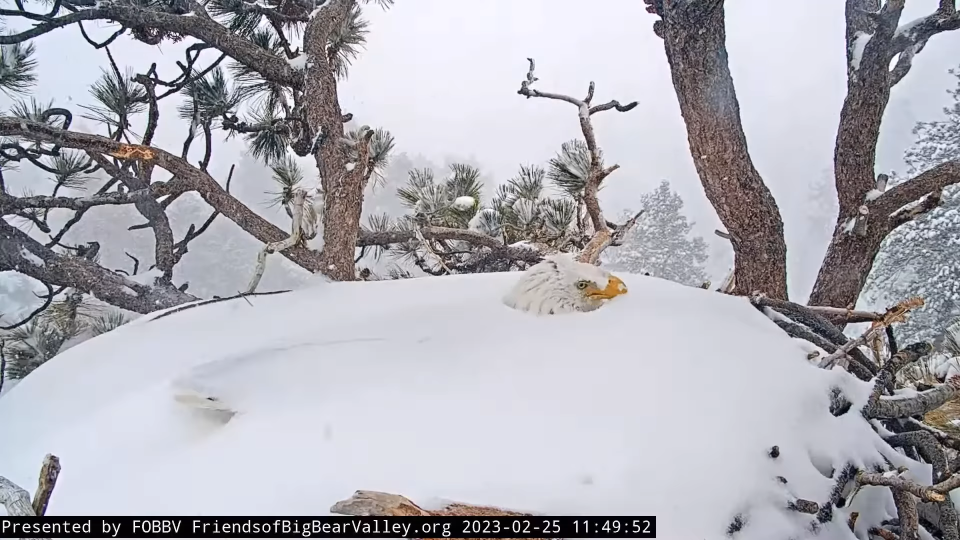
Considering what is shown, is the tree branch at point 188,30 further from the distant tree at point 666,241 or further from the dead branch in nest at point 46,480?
the distant tree at point 666,241

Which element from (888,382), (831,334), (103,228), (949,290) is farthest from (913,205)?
(103,228)

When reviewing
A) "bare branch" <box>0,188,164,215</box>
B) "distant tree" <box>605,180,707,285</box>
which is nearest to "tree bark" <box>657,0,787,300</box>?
"bare branch" <box>0,188,164,215</box>

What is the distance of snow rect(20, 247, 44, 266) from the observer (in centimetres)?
136

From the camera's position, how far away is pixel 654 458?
413 mm

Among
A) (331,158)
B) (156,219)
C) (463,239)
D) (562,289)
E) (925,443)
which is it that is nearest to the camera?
(925,443)

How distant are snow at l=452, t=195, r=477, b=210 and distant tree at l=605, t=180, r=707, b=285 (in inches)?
125

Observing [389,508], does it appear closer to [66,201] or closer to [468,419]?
[468,419]

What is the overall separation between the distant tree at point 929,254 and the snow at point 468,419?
12.5ft

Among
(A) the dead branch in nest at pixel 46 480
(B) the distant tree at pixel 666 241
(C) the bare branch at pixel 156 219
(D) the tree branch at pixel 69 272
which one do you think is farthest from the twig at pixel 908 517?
(B) the distant tree at pixel 666 241

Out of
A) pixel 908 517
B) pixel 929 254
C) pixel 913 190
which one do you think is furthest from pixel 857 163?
pixel 929 254

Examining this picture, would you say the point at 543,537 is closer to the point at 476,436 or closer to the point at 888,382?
the point at 476,436

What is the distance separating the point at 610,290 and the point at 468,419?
34 cm

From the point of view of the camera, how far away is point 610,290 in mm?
727

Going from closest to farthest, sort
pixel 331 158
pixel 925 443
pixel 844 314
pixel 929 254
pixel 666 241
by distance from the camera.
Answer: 1. pixel 925 443
2. pixel 844 314
3. pixel 331 158
4. pixel 929 254
5. pixel 666 241
